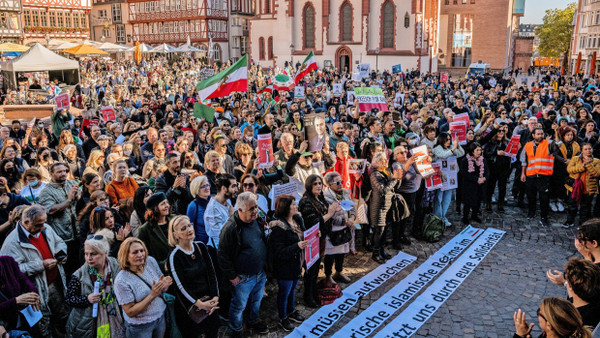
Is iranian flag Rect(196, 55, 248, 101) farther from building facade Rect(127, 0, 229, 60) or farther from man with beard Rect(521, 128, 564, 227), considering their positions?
building facade Rect(127, 0, 229, 60)

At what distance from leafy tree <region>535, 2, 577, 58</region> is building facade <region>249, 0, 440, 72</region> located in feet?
138

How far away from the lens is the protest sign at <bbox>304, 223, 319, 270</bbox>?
5.38 metres

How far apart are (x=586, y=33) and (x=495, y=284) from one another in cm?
6907

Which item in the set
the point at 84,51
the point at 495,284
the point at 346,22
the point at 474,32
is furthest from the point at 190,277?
the point at 474,32

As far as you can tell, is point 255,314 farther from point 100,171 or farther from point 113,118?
point 113,118

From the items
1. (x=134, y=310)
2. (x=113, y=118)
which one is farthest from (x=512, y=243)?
(x=113, y=118)

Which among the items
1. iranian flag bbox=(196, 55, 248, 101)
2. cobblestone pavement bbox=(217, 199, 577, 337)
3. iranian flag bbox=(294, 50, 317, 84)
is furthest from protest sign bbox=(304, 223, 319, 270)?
iranian flag bbox=(294, 50, 317, 84)

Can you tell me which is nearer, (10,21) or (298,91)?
(298,91)

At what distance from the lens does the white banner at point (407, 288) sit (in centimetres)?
570

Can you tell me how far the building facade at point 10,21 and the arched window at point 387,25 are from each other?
130 feet

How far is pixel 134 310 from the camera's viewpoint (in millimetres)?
4027

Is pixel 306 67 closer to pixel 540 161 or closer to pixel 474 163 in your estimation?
pixel 474 163

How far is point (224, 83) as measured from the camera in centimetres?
1052

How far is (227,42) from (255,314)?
198 feet
